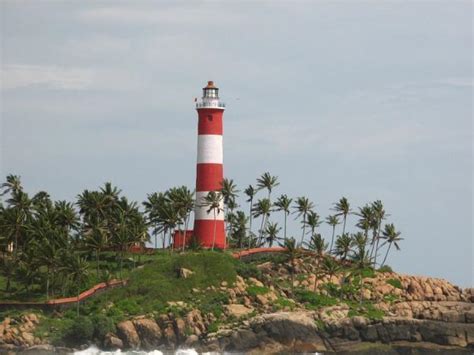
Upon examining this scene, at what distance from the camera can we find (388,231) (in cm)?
14362

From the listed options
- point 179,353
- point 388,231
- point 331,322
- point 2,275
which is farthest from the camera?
point 388,231

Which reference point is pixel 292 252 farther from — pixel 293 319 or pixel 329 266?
pixel 293 319

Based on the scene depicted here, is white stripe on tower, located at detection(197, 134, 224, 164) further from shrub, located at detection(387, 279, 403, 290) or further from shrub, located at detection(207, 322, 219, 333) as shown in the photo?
shrub, located at detection(207, 322, 219, 333)

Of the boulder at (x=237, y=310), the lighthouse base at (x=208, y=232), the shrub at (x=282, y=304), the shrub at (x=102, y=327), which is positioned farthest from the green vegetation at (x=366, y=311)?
the shrub at (x=102, y=327)

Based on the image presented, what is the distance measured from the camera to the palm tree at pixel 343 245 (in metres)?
140

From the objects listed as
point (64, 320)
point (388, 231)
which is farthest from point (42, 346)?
point (388, 231)

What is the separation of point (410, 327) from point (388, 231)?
19.6m

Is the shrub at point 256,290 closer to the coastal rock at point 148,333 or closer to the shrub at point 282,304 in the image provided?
the shrub at point 282,304

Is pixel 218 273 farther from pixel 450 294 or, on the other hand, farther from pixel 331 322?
pixel 450 294

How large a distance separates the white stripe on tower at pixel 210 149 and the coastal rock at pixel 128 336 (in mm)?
28081

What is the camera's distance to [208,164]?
141500 millimetres

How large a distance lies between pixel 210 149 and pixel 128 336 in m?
29.5

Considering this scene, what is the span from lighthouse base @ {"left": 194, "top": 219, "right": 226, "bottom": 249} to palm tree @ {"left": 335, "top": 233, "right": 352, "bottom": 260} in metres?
12.7

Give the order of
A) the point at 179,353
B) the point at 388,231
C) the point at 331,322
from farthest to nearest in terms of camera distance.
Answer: the point at 388,231
the point at 331,322
the point at 179,353
